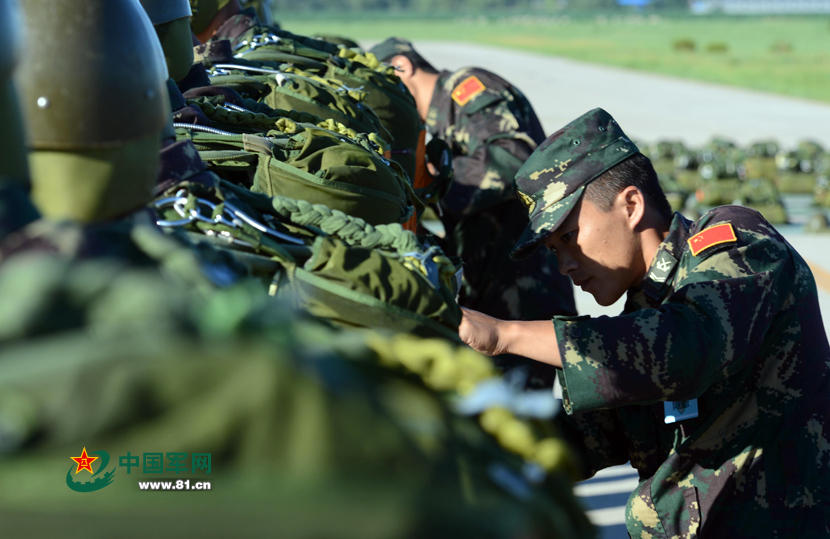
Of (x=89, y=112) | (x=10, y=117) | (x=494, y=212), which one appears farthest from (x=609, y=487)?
(x=10, y=117)

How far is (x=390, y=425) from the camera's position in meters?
0.88

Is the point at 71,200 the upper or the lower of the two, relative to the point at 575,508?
upper

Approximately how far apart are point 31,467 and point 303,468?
22cm

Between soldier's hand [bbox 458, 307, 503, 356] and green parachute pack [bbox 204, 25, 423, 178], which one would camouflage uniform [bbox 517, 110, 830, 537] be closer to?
soldier's hand [bbox 458, 307, 503, 356]

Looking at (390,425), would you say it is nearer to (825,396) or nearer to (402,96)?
(825,396)

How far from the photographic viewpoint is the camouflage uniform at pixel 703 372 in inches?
75.6

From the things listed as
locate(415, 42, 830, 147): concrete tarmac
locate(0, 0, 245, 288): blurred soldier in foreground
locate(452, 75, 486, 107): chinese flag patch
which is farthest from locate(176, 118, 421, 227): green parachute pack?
locate(415, 42, 830, 147): concrete tarmac

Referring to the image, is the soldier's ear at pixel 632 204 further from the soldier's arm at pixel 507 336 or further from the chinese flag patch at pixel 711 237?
the soldier's arm at pixel 507 336

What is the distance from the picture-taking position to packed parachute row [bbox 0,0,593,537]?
82cm

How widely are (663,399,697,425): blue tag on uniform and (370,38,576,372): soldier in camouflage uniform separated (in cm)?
158

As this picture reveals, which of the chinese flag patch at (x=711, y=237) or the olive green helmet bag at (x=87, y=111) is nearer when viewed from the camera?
the olive green helmet bag at (x=87, y=111)

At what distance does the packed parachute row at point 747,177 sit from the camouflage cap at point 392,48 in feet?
17.9

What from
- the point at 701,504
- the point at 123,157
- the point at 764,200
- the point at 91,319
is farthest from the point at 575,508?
the point at 764,200

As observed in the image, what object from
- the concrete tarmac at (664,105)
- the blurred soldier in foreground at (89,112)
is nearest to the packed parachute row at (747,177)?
the concrete tarmac at (664,105)
